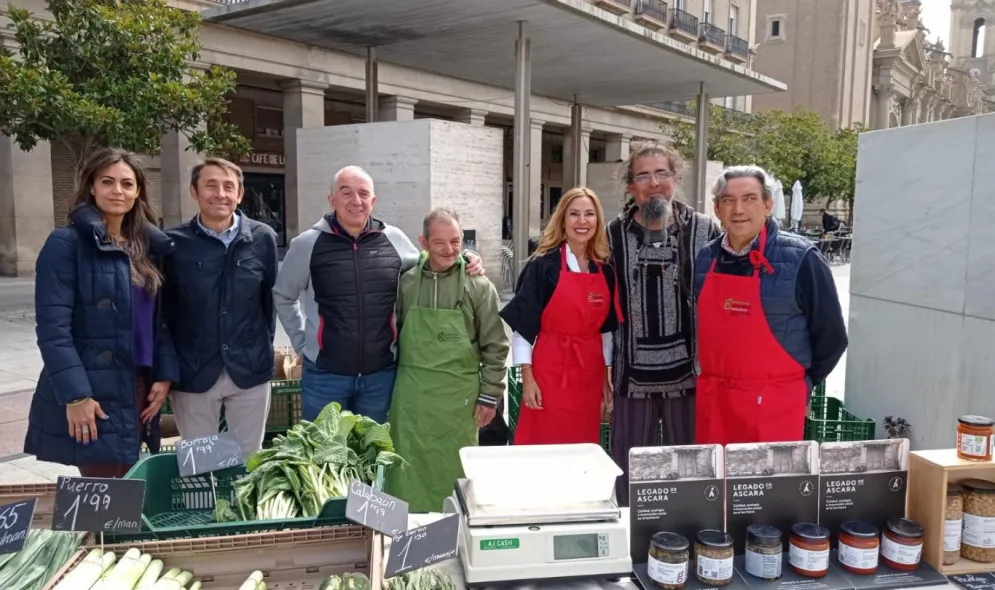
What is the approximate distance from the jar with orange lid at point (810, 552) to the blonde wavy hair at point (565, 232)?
6.04 feet

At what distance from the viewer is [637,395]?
11.9ft

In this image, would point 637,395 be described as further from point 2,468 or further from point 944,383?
point 2,468

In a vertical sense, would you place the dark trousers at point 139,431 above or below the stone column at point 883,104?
below

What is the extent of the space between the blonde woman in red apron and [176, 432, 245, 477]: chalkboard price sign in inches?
61.7

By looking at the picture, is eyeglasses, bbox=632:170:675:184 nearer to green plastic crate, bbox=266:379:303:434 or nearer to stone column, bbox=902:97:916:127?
green plastic crate, bbox=266:379:303:434

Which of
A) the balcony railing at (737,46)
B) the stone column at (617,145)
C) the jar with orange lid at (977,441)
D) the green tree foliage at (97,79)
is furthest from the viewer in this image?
the balcony railing at (737,46)

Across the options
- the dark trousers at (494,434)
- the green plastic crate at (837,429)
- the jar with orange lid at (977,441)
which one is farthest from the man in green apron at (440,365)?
the jar with orange lid at (977,441)

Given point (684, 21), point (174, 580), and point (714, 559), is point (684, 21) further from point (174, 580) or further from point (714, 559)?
point (174, 580)

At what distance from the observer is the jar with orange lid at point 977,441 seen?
2.22m

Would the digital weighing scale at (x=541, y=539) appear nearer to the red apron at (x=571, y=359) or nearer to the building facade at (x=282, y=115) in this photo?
the red apron at (x=571, y=359)

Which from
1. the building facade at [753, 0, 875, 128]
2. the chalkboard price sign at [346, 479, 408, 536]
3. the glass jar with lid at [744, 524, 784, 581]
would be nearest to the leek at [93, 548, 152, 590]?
the chalkboard price sign at [346, 479, 408, 536]

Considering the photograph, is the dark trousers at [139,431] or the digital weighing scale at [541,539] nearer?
the digital weighing scale at [541,539]

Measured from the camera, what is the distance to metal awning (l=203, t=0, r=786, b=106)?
1001 centimetres

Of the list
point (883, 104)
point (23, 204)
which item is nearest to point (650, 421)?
point (23, 204)
